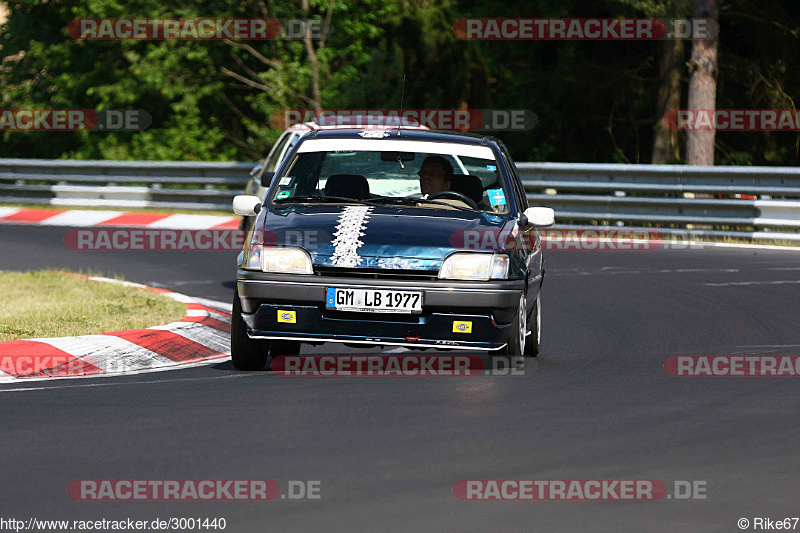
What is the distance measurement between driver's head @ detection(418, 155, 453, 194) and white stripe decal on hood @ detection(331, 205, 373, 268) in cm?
111

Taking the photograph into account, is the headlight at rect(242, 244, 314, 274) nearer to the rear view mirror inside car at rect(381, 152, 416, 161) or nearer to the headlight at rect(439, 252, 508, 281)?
the headlight at rect(439, 252, 508, 281)

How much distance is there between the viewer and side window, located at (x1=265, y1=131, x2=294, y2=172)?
15.8 m

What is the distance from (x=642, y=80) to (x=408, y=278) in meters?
22.6

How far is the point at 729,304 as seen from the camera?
43.9ft

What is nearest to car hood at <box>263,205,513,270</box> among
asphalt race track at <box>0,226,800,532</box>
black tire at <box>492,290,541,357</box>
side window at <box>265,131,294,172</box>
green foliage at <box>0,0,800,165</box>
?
black tire at <box>492,290,541,357</box>

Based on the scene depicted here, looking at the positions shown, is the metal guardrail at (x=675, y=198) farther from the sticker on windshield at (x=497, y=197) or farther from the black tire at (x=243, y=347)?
the black tire at (x=243, y=347)

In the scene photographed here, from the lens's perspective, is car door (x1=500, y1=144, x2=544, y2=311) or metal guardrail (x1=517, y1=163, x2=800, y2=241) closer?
car door (x1=500, y1=144, x2=544, y2=311)

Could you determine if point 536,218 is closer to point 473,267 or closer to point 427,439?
point 473,267

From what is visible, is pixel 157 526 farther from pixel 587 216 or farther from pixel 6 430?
pixel 587 216

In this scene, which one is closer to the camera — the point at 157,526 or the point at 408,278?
the point at 157,526

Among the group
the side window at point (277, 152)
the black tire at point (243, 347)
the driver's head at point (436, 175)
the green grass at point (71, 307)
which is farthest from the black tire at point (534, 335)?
the side window at point (277, 152)

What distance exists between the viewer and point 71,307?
1177 centimetres

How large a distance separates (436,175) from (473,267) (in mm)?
1543

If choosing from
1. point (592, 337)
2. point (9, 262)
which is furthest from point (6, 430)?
point (9, 262)
